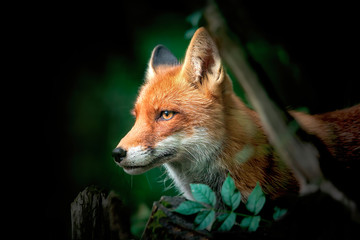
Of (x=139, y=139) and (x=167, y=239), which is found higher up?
(x=139, y=139)

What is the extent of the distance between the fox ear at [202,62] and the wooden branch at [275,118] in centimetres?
34

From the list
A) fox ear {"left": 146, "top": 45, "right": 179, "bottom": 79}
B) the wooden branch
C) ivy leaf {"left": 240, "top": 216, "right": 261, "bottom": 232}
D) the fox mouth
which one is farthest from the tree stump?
fox ear {"left": 146, "top": 45, "right": 179, "bottom": 79}

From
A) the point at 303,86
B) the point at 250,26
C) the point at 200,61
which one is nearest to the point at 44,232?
the point at 200,61

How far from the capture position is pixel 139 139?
4.60ft

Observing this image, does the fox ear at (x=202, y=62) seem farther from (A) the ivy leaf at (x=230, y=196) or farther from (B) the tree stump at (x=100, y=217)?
(B) the tree stump at (x=100, y=217)

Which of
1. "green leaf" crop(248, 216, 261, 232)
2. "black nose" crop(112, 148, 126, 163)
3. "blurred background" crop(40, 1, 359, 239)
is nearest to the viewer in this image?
"green leaf" crop(248, 216, 261, 232)

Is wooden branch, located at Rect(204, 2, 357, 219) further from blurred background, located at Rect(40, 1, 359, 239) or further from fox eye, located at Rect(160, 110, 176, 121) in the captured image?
blurred background, located at Rect(40, 1, 359, 239)

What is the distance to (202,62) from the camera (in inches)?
61.2

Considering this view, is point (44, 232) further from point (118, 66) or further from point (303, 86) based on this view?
point (303, 86)

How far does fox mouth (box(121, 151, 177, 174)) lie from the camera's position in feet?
4.54

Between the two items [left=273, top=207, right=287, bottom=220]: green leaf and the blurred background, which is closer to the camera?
[left=273, top=207, right=287, bottom=220]: green leaf

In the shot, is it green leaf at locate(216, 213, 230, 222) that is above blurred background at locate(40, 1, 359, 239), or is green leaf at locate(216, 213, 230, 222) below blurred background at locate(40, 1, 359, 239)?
below

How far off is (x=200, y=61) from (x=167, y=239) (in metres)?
0.90

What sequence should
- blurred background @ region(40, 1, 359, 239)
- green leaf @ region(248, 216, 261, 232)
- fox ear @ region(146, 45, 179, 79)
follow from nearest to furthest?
green leaf @ region(248, 216, 261, 232)
blurred background @ region(40, 1, 359, 239)
fox ear @ region(146, 45, 179, 79)
